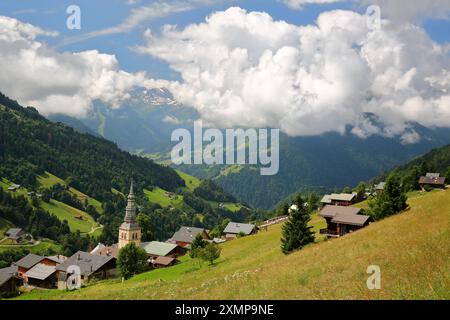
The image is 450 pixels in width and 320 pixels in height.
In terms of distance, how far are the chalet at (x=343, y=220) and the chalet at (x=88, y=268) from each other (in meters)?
60.6

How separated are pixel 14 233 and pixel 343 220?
486 feet

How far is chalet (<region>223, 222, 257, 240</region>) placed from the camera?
133775 millimetres

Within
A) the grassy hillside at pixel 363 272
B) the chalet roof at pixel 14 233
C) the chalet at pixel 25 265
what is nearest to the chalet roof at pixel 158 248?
the chalet at pixel 25 265

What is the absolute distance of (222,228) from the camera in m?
152

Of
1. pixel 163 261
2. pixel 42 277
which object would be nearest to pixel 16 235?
pixel 42 277

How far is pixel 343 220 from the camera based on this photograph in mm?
59000

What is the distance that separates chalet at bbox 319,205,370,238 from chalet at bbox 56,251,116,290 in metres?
60.6

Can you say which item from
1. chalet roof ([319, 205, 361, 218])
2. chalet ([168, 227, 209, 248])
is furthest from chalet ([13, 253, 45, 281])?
chalet roof ([319, 205, 361, 218])

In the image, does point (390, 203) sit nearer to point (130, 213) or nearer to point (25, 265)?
point (130, 213)
